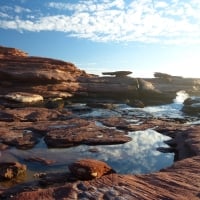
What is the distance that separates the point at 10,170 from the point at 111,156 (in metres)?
3.98

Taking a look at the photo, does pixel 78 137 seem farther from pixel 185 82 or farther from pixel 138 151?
pixel 185 82

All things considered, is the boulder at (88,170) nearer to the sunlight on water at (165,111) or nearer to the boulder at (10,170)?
the boulder at (10,170)

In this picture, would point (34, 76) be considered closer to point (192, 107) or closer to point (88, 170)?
point (192, 107)

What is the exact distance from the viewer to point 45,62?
125 feet

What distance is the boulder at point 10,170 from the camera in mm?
8961

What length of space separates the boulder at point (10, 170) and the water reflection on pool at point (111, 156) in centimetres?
29

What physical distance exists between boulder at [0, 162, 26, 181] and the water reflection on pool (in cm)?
29

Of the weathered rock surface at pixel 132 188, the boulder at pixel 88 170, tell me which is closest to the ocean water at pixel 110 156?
the boulder at pixel 88 170

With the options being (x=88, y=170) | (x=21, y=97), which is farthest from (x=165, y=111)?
(x=88, y=170)

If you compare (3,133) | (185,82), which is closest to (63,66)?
(185,82)

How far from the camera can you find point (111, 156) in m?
11.9

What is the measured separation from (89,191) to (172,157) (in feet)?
21.1

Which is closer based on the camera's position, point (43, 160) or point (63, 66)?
point (43, 160)

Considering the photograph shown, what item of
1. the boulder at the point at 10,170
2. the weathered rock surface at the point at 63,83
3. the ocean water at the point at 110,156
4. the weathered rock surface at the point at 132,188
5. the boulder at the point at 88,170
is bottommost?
the ocean water at the point at 110,156
